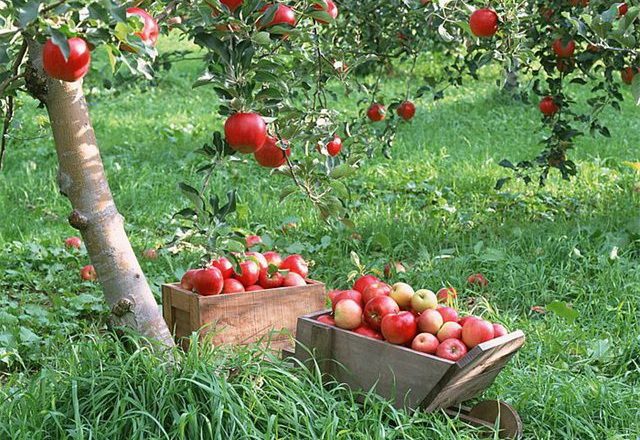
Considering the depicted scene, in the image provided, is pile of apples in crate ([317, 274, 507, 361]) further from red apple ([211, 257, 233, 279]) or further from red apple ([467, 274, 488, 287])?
red apple ([467, 274, 488, 287])

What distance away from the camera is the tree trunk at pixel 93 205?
2471 mm

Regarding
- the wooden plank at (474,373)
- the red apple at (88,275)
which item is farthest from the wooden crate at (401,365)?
the red apple at (88,275)

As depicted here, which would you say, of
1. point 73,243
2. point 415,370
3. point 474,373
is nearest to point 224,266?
point 415,370

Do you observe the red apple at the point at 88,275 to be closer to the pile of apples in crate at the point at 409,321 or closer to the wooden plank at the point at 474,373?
the pile of apples in crate at the point at 409,321

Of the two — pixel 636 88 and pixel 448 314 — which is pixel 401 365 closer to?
pixel 448 314

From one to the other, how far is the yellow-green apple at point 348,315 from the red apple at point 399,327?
126 millimetres

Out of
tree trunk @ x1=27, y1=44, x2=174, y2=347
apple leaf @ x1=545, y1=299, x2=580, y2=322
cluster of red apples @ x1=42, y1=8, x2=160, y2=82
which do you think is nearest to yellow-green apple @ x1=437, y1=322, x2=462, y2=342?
tree trunk @ x1=27, y1=44, x2=174, y2=347

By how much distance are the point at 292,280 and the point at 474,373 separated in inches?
32.0

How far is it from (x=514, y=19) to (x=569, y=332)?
112 cm

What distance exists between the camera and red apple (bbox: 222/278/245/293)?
2.98 meters

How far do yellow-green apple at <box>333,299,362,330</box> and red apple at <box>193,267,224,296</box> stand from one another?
43cm

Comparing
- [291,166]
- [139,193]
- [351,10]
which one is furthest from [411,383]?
[139,193]

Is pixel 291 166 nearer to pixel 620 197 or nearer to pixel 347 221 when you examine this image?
pixel 347 221

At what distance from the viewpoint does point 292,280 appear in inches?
122
